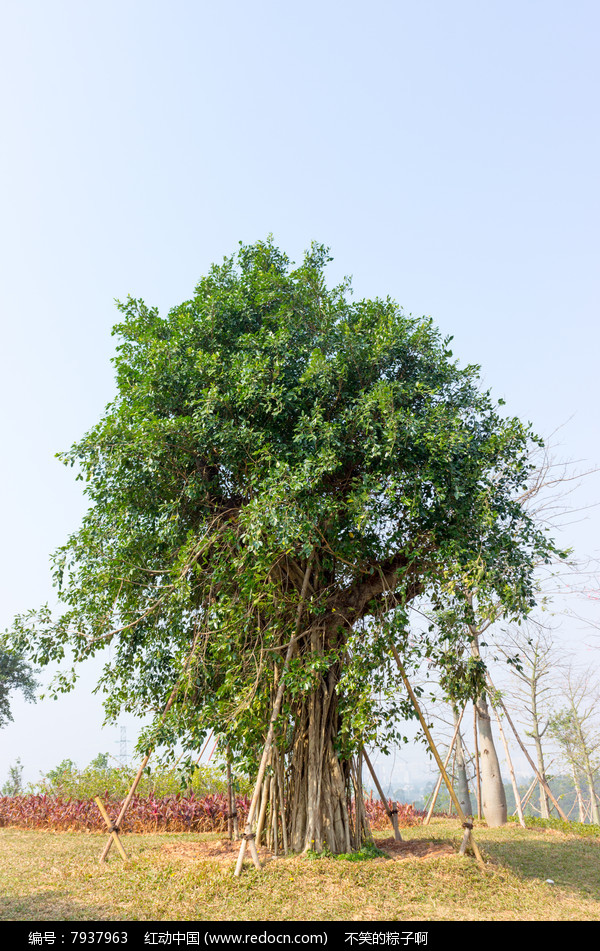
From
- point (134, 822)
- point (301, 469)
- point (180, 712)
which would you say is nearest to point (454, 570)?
point (301, 469)

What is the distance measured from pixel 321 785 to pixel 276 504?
305 cm

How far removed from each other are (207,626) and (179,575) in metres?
0.70

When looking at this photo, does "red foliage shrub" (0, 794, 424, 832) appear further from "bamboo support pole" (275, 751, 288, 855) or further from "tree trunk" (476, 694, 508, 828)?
"bamboo support pole" (275, 751, 288, 855)

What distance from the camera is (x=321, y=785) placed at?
21.1 feet

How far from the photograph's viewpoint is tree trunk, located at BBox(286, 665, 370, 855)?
6355 mm

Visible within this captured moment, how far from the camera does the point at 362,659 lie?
19.6 feet

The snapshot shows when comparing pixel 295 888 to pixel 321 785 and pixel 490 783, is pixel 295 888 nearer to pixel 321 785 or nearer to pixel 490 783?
pixel 321 785

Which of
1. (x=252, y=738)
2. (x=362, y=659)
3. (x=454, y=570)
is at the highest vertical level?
(x=454, y=570)

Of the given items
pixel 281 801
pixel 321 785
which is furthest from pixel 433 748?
pixel 281 801

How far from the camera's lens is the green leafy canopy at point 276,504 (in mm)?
5930

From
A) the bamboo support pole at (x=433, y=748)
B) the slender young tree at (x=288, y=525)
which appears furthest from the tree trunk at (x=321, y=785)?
the bamboo support pole at (x=433, y=748)

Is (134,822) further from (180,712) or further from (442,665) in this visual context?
(442,665)
